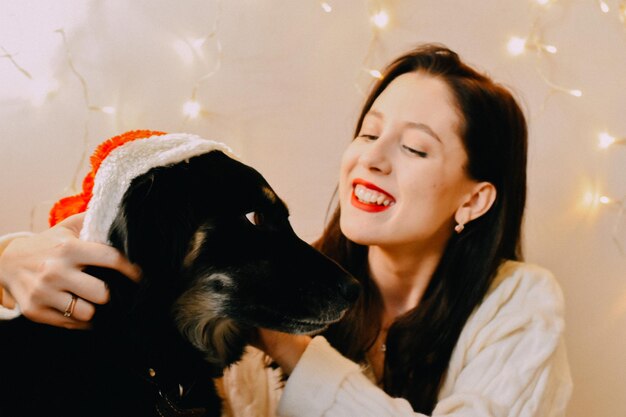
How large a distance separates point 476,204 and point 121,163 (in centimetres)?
83

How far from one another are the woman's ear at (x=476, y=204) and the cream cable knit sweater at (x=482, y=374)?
159 mm

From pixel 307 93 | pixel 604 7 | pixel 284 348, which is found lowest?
pixel 284 348

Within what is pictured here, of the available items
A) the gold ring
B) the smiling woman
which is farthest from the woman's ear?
the gold ring

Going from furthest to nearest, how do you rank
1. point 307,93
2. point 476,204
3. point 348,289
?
point 307,93 → point 476,204 → point 348,289

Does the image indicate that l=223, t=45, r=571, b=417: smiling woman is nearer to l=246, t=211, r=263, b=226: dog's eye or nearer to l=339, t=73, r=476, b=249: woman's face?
l=339, t=73, r=476, b=249: woman's face

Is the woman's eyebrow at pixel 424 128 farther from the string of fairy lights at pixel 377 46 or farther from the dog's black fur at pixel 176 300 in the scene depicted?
the string of fairy lights at pixel 377 46

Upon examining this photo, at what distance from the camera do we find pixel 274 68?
1.77m

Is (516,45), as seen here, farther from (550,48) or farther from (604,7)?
(604,7)

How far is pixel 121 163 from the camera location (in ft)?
2.93

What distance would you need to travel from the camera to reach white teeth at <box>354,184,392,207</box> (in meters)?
1.24

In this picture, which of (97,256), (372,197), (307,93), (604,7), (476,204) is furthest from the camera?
(307,93)

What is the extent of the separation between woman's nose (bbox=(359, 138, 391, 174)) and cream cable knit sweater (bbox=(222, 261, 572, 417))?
1.23 ft

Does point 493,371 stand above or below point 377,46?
below

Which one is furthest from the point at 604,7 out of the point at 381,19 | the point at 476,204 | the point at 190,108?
the point at 190,108
